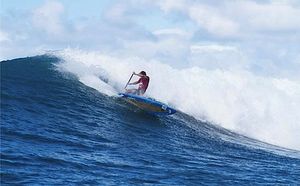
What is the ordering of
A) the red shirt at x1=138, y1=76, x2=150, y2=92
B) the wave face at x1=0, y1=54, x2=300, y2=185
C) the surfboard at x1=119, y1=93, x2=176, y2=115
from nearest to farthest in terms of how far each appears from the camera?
the wave face at x1=0, y1=54, x2=300, y2=185
the surfboard at x1=119, y1=93, x2=176, y2=115
the red shirt at x1=138, y1=76, x2=150, y2=92

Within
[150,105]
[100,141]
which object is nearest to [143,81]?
[150,105]

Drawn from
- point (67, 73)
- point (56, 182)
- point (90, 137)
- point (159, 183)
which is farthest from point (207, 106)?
point (56, 182)

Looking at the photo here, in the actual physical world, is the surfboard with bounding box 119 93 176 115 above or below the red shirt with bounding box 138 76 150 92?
below

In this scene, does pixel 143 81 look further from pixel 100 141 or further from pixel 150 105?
pixel 100 141

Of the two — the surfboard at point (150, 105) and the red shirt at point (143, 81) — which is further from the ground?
the red shirt at point (143, 81)

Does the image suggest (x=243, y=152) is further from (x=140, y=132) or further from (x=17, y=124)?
(x=17, y=124)

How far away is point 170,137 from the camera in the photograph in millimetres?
22438

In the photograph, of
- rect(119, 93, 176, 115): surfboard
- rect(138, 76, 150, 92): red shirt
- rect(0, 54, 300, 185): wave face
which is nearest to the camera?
rect(0, 54, 300, 185): wave face

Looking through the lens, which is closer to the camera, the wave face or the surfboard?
the wave face

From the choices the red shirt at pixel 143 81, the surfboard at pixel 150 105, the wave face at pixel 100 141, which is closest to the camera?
the wave face at pixel 100 141

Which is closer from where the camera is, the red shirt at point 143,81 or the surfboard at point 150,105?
the surfboard at point 150,105

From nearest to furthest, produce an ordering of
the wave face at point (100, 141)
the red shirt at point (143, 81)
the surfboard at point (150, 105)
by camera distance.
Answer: the wave face at point (100, 141), the surfboard at point (150, 105), the red shirt at point (143, 81)

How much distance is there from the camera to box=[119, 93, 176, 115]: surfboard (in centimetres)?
2564

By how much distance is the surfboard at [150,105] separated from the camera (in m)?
25.6
